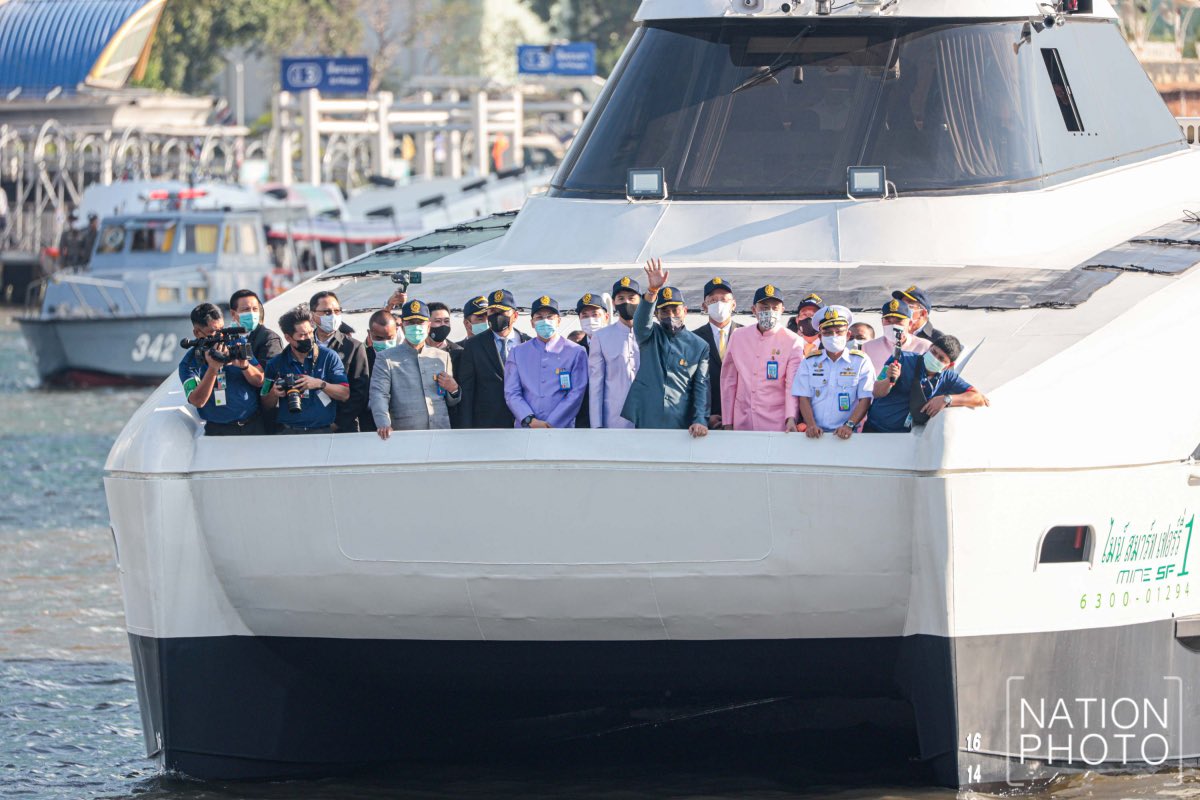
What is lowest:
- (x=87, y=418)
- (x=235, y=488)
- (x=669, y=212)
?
(x=87, y=418)

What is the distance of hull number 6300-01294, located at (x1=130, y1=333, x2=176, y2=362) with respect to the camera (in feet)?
118

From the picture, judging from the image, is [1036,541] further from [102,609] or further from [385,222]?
[385,222]

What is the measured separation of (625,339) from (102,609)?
22.6ft

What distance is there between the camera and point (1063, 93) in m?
11.9

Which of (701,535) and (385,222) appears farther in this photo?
(385,222)

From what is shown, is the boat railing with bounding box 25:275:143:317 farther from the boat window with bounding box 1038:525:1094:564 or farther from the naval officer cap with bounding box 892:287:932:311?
the boat window with bounding box 1038:525:1094:564

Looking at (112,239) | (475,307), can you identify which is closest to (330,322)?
(475,307)

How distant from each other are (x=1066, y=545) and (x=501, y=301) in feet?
9.16

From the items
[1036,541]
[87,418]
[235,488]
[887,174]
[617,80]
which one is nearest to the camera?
[1036,541]

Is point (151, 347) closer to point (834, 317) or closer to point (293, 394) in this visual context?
point (293, 394)

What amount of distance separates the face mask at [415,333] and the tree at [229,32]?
7258 centimetres

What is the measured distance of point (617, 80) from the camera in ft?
40.2

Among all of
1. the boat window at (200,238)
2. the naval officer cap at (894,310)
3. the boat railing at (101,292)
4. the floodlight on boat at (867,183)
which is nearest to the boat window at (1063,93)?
the floodlight on boat at (867,183)

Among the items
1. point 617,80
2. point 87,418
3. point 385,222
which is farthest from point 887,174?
point 385,222
